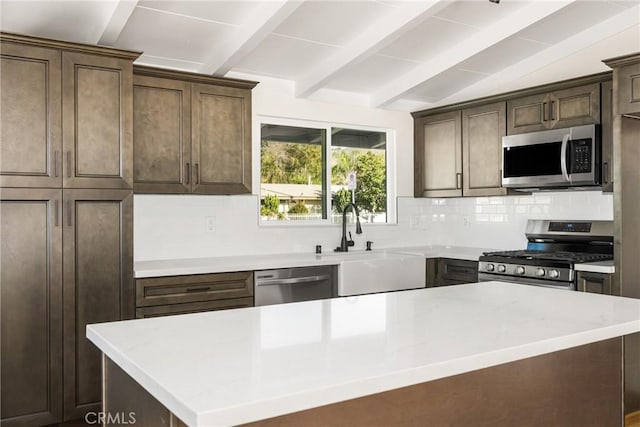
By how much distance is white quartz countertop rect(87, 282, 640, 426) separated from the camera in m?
1.09

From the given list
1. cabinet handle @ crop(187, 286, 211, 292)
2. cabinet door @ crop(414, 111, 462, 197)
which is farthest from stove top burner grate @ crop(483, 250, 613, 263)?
cabinet handle @ crop(187, 286, 211, 292)

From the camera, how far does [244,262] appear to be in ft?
12.5

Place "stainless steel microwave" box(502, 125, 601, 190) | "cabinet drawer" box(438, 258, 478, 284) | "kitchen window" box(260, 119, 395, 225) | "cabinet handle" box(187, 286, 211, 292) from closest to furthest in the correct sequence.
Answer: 1. "cabinet handle" box(187, 286, 211, 292)
2. "stainless steel microwave" box(502, 125, 601, 190)
3. "cabinet drawer" box(438, 258, 478, 284)
4. "kitchen window" box(260, 119, 395, 225)

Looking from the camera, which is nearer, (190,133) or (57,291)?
(57,291)

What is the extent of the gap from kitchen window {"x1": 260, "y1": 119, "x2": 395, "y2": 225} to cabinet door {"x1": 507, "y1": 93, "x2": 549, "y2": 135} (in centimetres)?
126

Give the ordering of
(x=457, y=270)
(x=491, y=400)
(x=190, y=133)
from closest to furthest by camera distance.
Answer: (x=491, y=400), (x=190, y=133), (x=457, y=270)

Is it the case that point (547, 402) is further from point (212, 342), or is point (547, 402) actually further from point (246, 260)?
point (246, 260)

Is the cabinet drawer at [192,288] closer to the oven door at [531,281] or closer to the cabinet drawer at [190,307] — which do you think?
the cabinet drawer at [190,307]

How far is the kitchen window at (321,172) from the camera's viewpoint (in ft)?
15.1

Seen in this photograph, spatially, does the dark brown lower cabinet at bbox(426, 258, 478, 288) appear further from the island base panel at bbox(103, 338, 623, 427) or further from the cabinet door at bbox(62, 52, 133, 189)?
the cabinet door at bbox(62, 52, 133, 189)

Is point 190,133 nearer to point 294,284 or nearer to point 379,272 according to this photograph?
point 294,284

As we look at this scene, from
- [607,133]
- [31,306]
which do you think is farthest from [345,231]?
[31,306]

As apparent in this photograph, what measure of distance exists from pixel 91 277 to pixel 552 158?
3.30 m

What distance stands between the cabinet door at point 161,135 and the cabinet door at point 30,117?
599 mm
